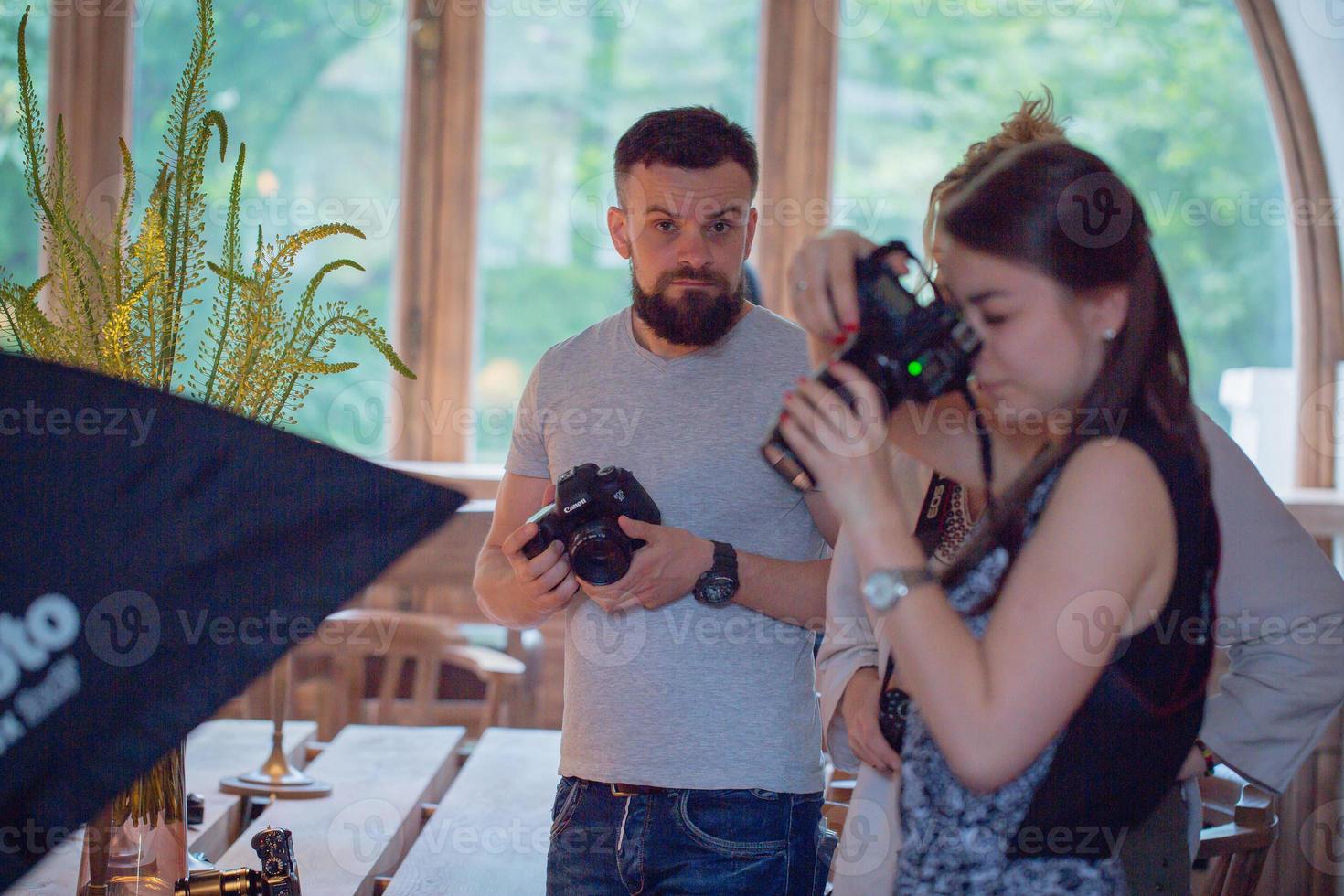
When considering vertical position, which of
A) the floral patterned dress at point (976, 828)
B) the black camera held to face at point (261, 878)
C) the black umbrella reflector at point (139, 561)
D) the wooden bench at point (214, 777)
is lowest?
the wooden bench at point (214, 777)

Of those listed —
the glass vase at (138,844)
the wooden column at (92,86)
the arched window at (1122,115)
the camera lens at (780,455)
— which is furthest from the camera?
the arched window at (1122,115)

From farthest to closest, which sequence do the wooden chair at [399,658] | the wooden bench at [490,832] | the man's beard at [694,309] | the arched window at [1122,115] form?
the arched window at [1122,115]
the wooden chair at [399,658]
the wooden bench at [490,832]
the man's beard at [694,309]

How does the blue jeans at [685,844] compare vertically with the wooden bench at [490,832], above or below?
above

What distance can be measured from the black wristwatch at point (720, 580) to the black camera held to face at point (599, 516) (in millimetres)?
84

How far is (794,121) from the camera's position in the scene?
410 centimetres

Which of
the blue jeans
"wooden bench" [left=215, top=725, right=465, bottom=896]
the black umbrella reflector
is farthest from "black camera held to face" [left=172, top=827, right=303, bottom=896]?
the black umbrella reflector

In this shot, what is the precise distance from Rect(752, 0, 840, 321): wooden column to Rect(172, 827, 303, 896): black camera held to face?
122 inches

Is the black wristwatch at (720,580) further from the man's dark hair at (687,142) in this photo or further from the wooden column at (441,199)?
the wooden column at (441,199)

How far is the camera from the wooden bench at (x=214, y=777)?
5.61ft

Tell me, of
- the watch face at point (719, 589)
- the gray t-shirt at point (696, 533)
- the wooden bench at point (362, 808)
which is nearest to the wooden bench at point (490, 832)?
the wooden bench at point (362, 808)

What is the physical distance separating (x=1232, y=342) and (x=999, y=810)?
361 cm

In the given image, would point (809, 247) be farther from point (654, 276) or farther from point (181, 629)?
point (181, 629)

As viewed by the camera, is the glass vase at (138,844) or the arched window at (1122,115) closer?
the glass vase at (138,844)

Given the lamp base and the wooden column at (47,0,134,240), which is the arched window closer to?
the wooden column at (47,0,134,240)
